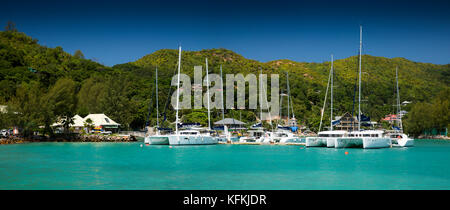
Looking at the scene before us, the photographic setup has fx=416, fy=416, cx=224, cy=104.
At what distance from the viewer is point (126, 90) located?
88.8 m

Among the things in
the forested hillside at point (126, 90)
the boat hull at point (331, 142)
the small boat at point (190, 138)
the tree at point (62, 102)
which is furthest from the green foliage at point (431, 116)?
the tree at point (62, 102)

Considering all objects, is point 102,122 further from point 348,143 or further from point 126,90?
point 348,143

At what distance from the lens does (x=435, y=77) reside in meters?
174

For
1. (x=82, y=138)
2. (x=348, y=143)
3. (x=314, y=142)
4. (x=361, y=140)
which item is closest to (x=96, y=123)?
(x=82, y=138)

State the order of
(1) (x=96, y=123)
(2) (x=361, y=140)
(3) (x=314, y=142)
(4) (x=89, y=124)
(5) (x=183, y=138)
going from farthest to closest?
1. (1) (x=96, y=123)
2. (4) (x=89, y=124)
3. (5) (x=183, y=138)
4. (3) (x=314, y=142)
5. (2) (x=361, y=140)

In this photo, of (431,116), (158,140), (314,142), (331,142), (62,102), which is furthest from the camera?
(431,116)

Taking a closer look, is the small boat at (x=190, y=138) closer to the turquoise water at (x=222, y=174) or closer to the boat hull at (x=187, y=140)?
the boat hull at (x=187, y=140)

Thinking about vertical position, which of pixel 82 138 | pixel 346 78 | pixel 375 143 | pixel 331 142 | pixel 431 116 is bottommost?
pixel 375 143

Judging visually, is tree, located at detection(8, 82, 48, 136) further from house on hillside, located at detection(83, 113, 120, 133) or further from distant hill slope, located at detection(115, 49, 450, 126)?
distant hill slope, located at detection(115, 49, 450, 126)

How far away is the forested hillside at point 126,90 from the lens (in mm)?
63438

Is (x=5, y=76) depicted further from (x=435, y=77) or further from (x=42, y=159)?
(x=435, y=77)

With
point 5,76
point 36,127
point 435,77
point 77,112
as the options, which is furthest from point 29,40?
point 435,77

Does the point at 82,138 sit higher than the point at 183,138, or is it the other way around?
the point at 183,138

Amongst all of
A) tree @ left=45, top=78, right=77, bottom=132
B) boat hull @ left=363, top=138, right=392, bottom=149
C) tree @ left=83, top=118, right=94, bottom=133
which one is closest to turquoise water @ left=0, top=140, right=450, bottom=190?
boat hull @ left=363, top=138, right=392, bottom=149
